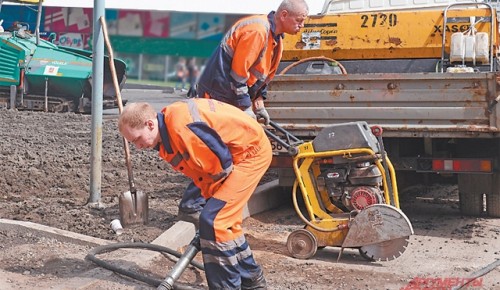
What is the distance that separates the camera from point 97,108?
23.5 ft

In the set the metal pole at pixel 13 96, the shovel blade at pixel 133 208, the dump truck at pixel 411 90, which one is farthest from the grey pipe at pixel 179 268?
the metal pole at pixel 13 96

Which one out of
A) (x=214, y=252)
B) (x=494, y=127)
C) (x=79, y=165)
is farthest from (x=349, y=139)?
(x=79, y=165)

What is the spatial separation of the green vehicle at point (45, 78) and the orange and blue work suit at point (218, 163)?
11.8 meters

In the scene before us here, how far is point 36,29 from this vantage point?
55.6ft

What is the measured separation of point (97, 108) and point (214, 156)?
2989mm

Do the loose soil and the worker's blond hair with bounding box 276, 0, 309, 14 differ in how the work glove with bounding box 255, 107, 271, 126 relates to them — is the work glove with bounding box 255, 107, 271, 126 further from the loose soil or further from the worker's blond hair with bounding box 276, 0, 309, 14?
the loose soil

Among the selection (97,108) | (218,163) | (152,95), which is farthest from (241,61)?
(152,95)

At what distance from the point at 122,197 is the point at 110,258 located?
3.64 feet

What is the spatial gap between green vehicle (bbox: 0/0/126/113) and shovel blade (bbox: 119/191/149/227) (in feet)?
32.2

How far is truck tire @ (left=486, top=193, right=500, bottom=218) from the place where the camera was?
7.41m

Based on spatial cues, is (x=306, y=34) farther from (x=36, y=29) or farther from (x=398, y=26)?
(x=36, y=29)

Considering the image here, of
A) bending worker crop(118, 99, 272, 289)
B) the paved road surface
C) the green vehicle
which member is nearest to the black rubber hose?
bending worker crop(118, 99, 272, 289)

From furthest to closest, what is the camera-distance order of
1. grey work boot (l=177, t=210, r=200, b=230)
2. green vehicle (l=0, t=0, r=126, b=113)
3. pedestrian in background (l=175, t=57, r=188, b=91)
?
1. green vehicle (l=0, t=0, r=126, b=113)
2. pedestrian in background (l=175, t=57, r=188, b=91)
3. grey work boot (l=177, t=210, r=200, b=230)

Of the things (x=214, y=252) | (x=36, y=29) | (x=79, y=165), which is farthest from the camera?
(x=36, y=29)
